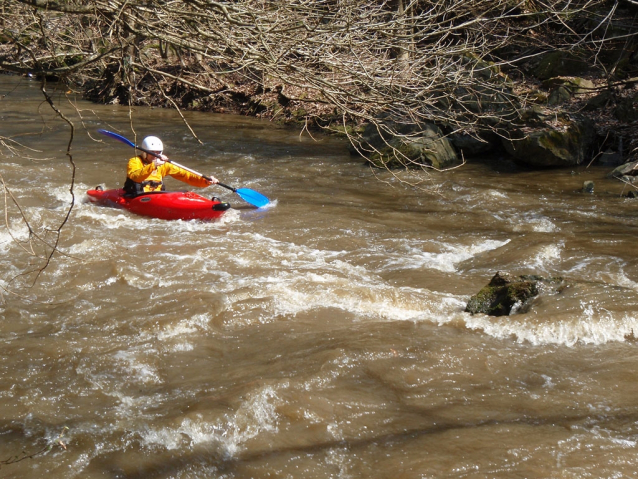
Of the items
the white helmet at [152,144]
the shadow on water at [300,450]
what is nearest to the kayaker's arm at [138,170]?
the white helmet at [152,144]

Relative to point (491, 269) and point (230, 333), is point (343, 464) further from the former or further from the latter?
point (491, 269)

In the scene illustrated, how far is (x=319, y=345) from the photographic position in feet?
13.8

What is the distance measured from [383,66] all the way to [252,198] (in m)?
3.14

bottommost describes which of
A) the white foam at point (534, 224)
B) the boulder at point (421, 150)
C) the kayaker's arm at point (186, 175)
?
the kayaker's arm at point (186, 175)

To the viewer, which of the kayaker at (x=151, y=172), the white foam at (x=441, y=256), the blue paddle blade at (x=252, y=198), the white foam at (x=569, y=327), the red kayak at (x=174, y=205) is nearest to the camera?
the white foam at (x=569, y=327)

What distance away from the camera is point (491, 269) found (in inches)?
230

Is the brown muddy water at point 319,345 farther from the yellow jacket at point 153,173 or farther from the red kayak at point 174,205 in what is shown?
the yellow jacket at point 153,173

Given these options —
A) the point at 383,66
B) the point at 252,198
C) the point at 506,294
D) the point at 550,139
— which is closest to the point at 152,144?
the point at 252,198

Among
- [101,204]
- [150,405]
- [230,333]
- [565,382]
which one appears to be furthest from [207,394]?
[101,204]

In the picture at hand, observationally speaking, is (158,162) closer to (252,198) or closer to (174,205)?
(174,205)

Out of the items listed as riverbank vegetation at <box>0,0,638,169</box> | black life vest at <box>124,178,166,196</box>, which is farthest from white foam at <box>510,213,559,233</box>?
black life vest at <box>124,178,166,196</box>

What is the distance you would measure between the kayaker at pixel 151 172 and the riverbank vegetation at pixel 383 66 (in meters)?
0.83

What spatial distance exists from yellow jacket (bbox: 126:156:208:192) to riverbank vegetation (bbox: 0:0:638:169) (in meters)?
0.95

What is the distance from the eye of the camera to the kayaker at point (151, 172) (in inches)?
291
